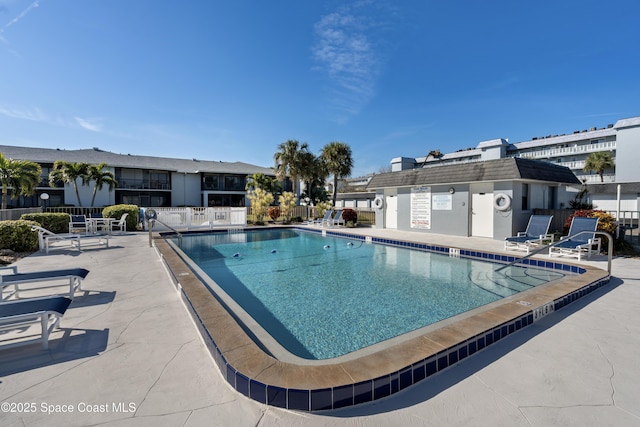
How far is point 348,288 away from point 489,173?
906 centimetres

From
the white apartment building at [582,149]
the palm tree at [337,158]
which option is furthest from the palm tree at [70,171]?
the white apartment building at [582,149]

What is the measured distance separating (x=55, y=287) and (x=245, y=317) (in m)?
3.78

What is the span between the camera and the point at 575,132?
41.4 m

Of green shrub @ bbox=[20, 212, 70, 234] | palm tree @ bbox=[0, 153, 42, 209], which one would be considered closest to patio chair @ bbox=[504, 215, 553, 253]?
green shrub @ bbox=[20, 212, 70, 234]

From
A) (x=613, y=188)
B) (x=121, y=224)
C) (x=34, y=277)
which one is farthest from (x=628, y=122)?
(x=34, y=277)

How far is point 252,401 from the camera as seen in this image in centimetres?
222

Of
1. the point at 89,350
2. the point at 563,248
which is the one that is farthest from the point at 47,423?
the point at 563,248

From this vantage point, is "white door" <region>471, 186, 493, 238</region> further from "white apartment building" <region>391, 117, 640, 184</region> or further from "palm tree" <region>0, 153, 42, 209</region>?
"white apartment building" <region>391, 117, 640, 184</region>

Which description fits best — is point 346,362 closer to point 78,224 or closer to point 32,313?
point 32,313

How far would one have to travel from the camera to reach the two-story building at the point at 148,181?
26062 millimetres

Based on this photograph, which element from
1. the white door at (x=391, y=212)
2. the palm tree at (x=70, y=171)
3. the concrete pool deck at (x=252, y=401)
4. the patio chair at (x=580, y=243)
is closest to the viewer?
the concrete pool deck at (x=252, y=401)

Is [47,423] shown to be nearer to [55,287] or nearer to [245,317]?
[245,317]

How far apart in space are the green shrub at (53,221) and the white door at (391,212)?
15533 millimetres

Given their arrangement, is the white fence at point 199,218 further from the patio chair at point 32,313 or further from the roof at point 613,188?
the roof at point 613,188
